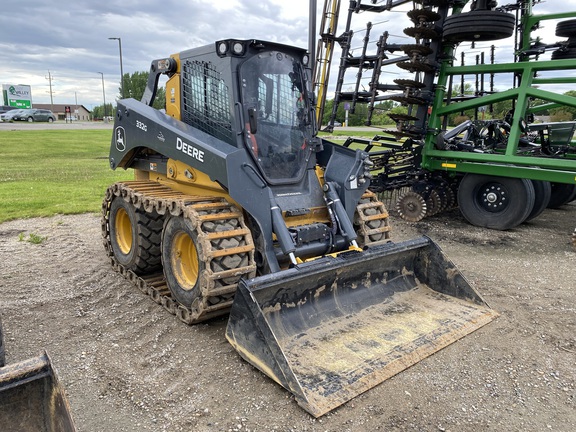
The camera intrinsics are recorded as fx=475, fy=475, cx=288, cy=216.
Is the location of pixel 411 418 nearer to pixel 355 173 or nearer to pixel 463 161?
pixel 355 173

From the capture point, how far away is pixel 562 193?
390 inches

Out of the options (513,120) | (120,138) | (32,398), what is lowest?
(32,398)

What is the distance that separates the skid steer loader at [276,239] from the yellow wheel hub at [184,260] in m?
0.01

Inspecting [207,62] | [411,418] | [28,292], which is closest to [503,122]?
[207,62]

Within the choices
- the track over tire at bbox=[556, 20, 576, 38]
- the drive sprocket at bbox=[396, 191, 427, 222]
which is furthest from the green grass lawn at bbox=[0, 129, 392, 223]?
the track over tire at bbox=[556, 20, 576, 38]

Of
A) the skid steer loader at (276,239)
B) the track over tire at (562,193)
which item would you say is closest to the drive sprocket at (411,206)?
the track over tire at (562,193)

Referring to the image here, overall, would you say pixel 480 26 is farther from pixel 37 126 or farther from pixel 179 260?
pixel 37 126

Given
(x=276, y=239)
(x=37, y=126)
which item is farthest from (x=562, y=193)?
(x=37, y=126)

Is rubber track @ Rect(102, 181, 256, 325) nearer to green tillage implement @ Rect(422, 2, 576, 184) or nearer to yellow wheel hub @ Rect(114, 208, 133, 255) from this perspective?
yellow wheel hub @ Rect(114, 208, 133, 255)

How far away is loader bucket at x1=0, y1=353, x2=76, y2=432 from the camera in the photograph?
2.29m

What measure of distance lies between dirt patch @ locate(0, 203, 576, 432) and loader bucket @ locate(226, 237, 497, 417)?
4.8 inches

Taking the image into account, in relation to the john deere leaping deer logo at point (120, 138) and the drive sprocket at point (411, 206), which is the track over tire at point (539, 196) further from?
the john deere leaping deer logo at point (120, 138)

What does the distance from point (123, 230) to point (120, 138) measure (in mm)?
1084

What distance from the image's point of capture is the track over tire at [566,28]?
9.09m
